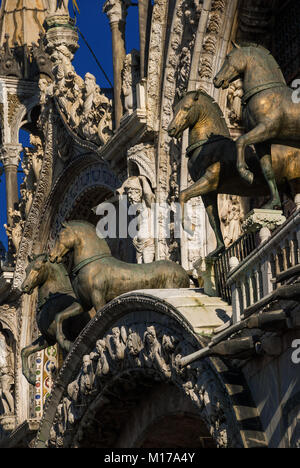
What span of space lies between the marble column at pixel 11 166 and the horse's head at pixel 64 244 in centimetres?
1060

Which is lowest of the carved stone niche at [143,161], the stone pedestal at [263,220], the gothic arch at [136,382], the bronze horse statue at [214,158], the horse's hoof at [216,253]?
the gothic arch at [136,382]

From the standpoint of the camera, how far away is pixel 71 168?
25.5 m

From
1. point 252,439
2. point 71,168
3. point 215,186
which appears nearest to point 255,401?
point 252,439

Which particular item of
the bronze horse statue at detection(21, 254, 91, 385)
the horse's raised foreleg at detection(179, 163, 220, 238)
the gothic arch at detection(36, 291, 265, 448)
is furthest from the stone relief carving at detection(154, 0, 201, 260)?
the horse's raised foreleg at detection(179, 163, 220, 238)

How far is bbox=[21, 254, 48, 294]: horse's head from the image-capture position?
2105 centimetres

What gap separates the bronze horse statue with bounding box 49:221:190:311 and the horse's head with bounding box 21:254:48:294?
2.10 m

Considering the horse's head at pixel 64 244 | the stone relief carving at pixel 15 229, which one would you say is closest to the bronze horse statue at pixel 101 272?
the horse's head at pixel 64 244

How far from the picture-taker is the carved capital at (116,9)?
76.3ft

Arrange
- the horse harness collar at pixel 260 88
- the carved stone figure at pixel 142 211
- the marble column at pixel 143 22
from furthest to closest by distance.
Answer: the marble column at pixel 143 22 < the carved stone figure at pixel 142 211 < the horse harness collar at pixel 260 88

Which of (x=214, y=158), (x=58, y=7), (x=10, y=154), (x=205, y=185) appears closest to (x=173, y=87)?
(x=214, y=158)

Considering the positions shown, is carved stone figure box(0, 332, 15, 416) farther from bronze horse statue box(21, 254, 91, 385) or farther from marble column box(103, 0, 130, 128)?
marble column box(103, 0, 130, 128)

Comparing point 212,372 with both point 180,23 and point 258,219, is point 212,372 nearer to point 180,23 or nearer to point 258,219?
point 258,219

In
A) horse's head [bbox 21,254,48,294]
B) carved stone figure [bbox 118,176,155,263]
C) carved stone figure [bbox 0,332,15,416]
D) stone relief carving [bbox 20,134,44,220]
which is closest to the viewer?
carved stone figure [bbox 118,176,155,263]

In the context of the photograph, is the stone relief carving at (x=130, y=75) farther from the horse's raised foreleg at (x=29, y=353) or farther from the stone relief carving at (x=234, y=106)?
the horse's raised foreleg at (x=29, y=353)
